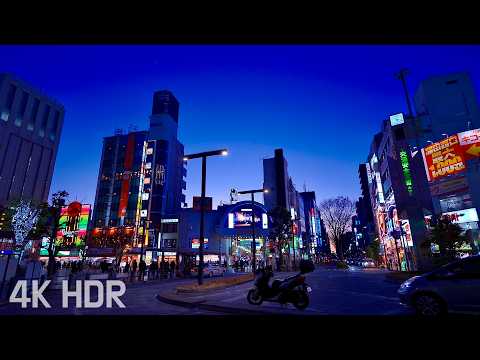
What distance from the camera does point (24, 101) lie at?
63.2 metres

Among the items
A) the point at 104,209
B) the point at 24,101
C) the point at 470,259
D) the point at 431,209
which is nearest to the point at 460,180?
the point at 431,209

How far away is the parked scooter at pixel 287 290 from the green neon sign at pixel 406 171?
33542 millimetres

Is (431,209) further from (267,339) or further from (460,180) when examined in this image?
(267,339)

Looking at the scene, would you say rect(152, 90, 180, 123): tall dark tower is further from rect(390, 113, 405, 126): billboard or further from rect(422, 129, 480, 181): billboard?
rect(422, 129, 480, 181): billboard

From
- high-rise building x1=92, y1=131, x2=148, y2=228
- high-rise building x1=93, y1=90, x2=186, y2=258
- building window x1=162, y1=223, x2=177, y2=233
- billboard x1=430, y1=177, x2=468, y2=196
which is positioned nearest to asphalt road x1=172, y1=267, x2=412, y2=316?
billboard x1=430, y1=177, x2=468, y2=196

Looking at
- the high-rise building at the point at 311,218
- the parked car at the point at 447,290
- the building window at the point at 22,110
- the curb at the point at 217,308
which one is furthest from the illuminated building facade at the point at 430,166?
the high-rise building at the point at 311,218

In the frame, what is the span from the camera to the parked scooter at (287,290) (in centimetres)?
796

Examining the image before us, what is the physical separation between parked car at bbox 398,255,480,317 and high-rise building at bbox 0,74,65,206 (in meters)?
67.2

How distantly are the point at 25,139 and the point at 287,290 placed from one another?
75.7 m

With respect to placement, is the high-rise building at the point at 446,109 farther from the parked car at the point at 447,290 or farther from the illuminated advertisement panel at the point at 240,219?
the parked car at the point at 447,290

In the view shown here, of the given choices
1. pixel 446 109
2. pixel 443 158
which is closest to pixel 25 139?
pixel 443 158

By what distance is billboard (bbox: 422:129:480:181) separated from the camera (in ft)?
104
